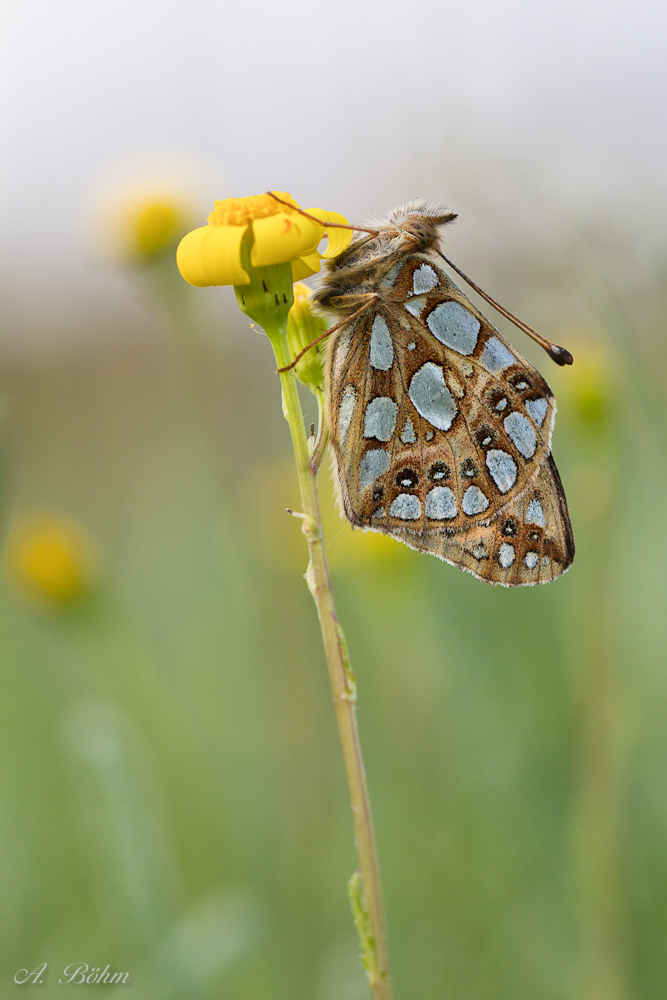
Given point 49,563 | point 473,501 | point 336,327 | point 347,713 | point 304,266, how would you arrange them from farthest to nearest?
point 49,563 → point 473,501 → point 336,327 → point 304,266 → point 347,713

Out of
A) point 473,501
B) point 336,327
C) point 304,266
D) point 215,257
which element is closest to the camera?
point 215,257

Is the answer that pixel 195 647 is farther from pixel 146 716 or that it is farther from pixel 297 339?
pixel 297 339

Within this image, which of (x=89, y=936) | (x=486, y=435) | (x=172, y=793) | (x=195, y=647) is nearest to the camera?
(x=486, y=435)

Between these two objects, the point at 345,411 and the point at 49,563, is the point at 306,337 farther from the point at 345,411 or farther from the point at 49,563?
the point at 49,563

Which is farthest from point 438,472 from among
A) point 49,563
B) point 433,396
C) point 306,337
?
point 49,563

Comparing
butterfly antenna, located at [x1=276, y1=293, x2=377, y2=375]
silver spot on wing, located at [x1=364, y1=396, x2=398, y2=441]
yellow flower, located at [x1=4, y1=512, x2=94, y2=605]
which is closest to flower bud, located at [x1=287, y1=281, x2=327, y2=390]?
butterfly antenna, located at [x1=276, y1=293, x2=377, y2=375]

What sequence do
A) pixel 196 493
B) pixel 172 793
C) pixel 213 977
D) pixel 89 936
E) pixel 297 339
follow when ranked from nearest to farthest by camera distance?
1. pixel 297 339
2. pixel 213 977
3. pixel 89 936
4. pixel 172 793
5. pixel 196 493

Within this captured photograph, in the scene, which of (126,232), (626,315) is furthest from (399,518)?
(126,232)
